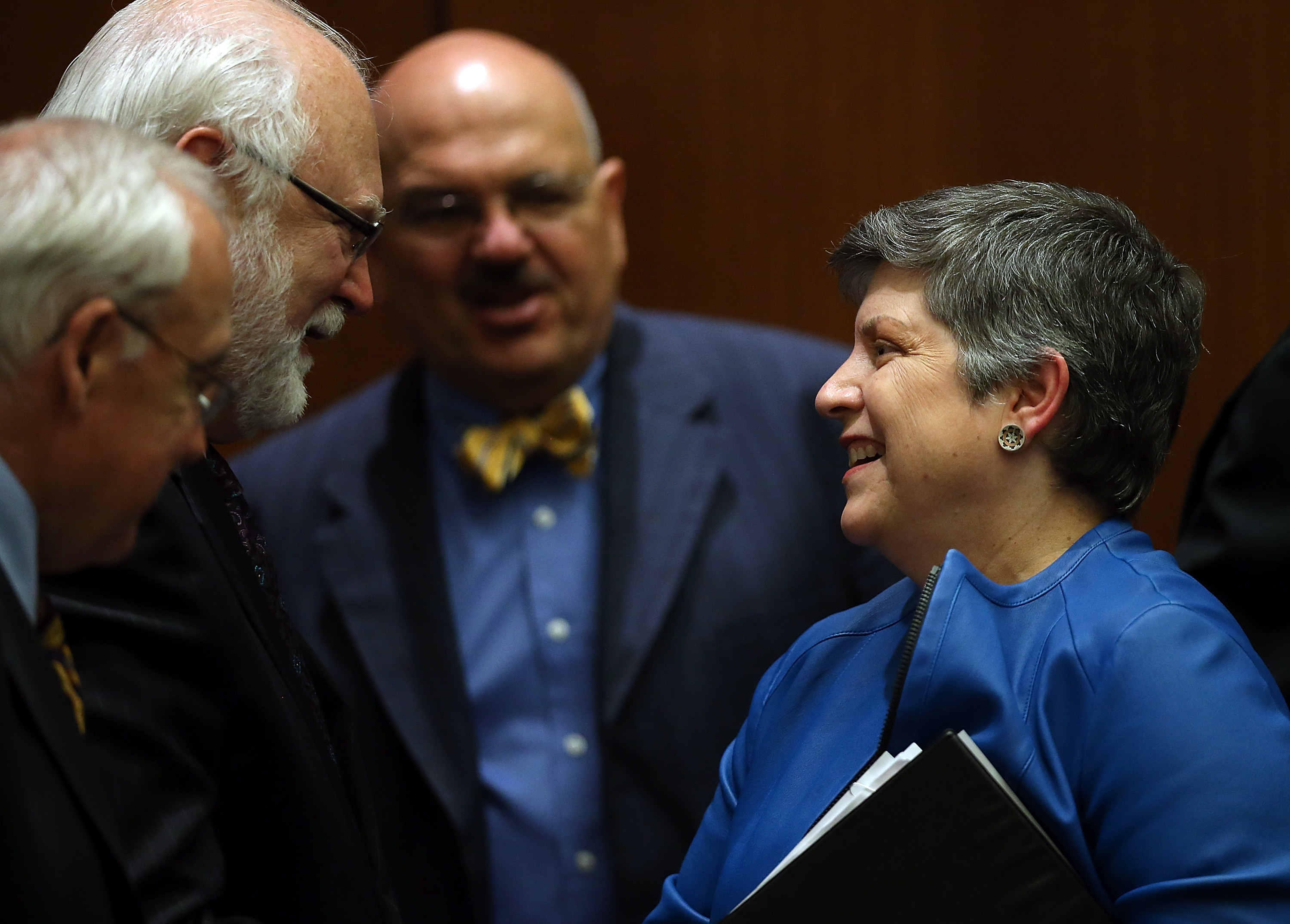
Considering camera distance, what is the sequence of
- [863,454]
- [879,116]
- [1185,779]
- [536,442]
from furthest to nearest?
[879,116], [536,442], [863,454], [1185,779]

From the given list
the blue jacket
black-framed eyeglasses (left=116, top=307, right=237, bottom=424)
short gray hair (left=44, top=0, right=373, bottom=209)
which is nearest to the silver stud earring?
the blue jacket

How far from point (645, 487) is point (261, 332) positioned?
3.15ft

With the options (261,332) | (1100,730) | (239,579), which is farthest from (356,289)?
(1100,730)

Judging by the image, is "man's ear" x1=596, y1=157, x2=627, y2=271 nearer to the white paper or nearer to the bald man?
the bald man

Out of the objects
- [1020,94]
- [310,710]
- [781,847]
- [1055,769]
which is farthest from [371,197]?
[1020,94]

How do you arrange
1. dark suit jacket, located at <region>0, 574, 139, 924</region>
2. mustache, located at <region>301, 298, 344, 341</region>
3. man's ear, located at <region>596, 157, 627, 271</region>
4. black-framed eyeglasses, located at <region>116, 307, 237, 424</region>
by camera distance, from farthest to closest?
man's ear, located at <region>596, 157, 627, 271</region>, mustache, located at <region>301, 298, 344, 341</region>, black-framed eyeglasses, located at <region>116, 307, 237, 424</region>, dark suit jacket, located at <region>0, 574, 139, 924</region>

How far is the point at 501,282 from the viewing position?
2.37 m

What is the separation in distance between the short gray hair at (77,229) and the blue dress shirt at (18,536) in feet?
0.28

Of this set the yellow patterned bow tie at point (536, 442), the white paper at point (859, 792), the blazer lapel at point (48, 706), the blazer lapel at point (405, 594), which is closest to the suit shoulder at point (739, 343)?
the yellow patterned bow tie at point (536, 442)

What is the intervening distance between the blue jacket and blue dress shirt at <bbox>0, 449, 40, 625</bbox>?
28.4 inches

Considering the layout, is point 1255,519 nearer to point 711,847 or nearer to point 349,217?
point 711,847

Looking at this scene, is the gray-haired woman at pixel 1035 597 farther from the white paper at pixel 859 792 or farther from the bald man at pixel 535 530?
the bald man at pixel 535 530

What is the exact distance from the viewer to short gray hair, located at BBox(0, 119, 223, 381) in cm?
104

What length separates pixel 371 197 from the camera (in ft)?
5.55
